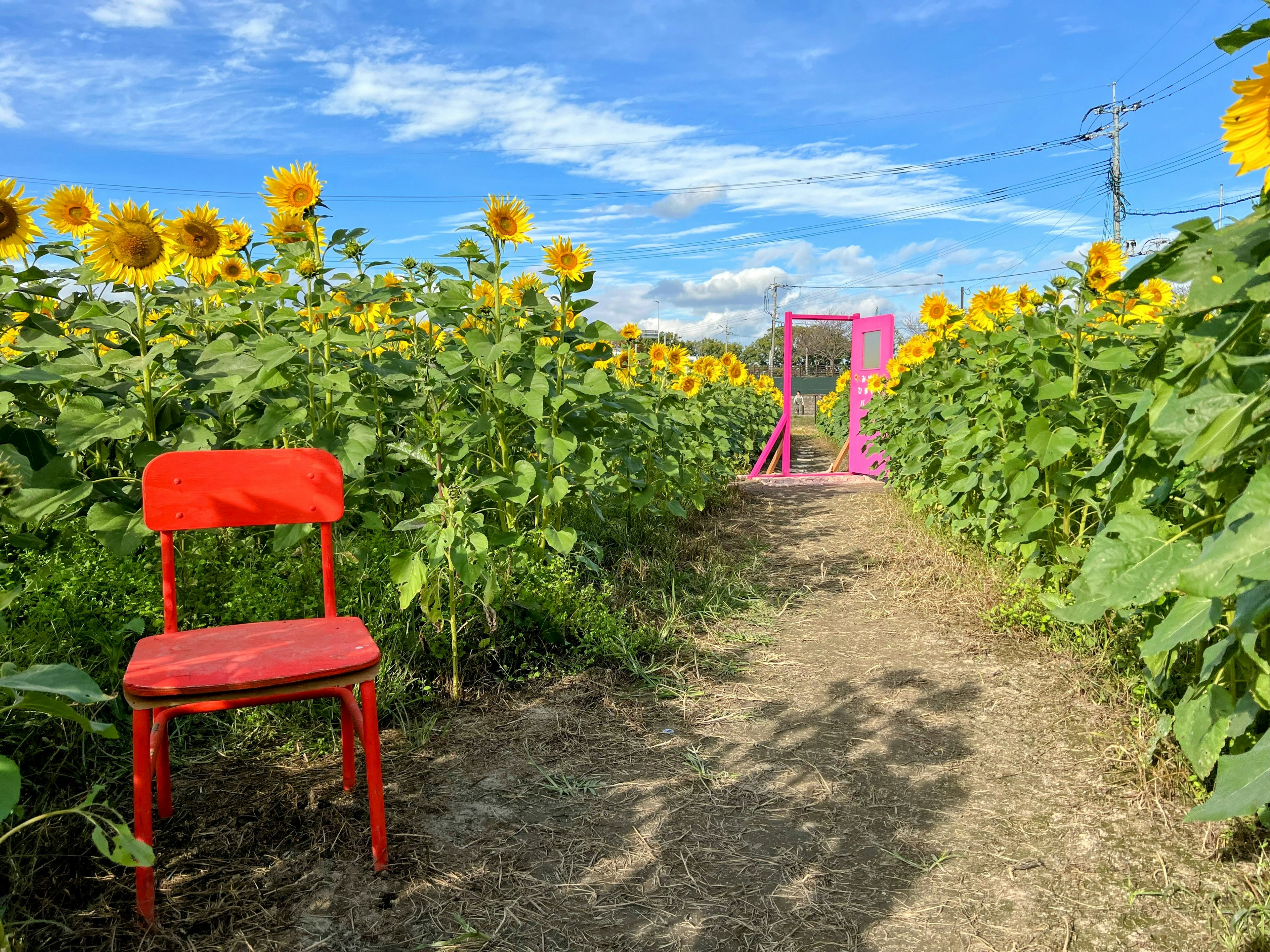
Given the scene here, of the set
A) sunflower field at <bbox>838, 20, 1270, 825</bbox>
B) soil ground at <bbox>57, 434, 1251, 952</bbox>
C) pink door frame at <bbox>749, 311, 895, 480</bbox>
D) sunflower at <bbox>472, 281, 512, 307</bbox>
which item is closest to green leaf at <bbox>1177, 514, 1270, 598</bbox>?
sunflower field at <bbox>838, 20, 1270, 825</bbox>

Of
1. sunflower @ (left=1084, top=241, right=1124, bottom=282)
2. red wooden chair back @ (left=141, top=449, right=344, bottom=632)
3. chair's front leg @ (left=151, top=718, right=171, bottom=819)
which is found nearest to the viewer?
chair's front leg @ (left=151, top=718, right=171, bottom=819)

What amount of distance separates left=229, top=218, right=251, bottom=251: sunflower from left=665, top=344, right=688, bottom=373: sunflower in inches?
161

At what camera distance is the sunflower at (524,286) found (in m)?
3.54

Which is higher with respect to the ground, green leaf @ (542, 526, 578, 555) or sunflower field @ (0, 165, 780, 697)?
sunflower field @ (0, 165, 780, 697)

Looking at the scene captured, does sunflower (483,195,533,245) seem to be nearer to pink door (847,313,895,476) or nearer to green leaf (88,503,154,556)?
green leaf (88,503,154,556)

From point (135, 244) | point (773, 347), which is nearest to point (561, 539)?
point (135, 244)

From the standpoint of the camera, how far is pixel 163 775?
2129 mm

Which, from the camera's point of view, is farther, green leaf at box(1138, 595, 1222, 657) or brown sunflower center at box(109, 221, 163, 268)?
brown sunflower center at box(109, 221, 163, 268)

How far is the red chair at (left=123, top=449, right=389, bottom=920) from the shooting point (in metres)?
1.79

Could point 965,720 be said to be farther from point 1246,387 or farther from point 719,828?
point 1246,387

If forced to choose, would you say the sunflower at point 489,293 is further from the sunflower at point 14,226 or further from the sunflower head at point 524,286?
the sunflower at point 14,226

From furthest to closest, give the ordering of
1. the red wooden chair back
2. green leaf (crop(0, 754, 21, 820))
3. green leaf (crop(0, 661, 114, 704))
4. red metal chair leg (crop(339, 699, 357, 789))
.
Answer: red metal chair leg (crop(339, 699, 357, 789)), the red wooden chair back, green leaf (crop(0, 661, 114, 704)), green leaf (crop(0, 754, 21, 820))

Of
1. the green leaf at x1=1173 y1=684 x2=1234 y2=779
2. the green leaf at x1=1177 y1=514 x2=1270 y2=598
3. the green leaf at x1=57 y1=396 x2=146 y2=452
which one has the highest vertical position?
the green leaf at x1=57 y1=396 x2=146 y2=452

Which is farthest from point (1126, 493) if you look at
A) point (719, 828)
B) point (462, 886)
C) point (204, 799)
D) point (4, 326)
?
point (4, 326)
